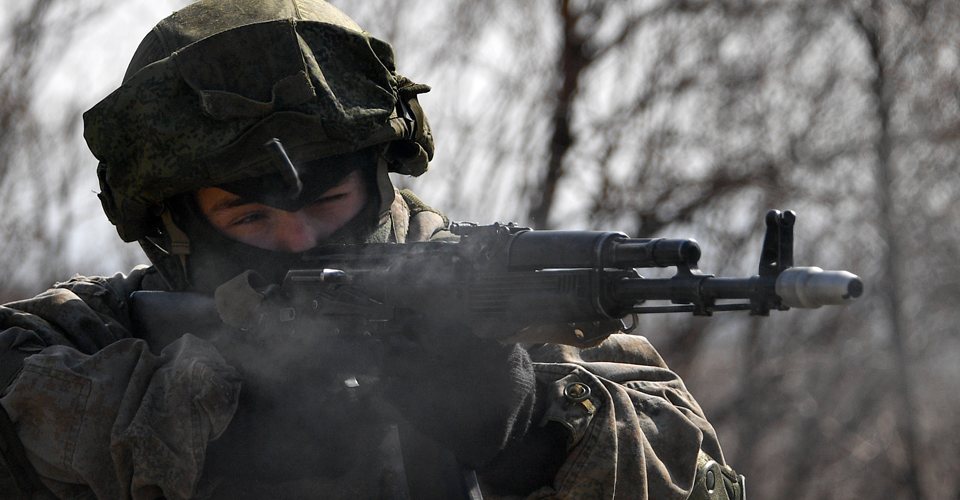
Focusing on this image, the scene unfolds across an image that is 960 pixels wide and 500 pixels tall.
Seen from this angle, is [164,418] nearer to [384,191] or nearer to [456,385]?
[456,385]

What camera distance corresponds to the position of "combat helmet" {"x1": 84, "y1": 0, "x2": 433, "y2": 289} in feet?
9.95

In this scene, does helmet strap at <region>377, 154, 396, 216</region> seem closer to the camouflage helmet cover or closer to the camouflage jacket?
the camouflage helmet cover

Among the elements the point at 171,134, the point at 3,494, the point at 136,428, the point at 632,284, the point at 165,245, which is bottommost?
the point at 3,494

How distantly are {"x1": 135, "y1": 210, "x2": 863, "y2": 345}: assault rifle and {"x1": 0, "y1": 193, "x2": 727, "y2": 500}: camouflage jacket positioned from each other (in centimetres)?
32

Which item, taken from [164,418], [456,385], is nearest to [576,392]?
[456,385]

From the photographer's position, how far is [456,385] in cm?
249

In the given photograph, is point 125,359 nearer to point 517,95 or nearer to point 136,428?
point 136,428

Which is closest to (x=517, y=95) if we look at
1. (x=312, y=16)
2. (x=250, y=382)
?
(x=312, y=16)

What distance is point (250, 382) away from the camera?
2689mm

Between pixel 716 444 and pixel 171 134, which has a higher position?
pixel 171 134

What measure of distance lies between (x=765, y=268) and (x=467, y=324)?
0.78 metres

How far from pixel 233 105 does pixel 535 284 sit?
1.26 metres

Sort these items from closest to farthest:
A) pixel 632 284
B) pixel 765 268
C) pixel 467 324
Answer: pixel 765 268
pixel 632 284
pixel 467 324

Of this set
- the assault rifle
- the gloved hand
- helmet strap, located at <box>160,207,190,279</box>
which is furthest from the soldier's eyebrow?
the gloved hand
